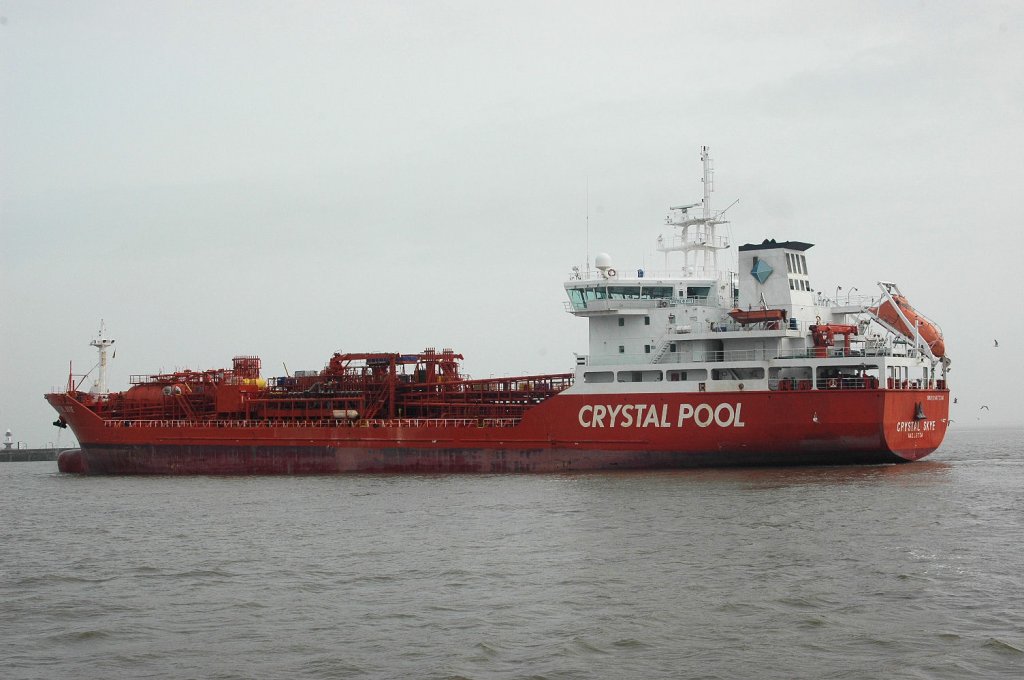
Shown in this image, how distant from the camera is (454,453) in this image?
37.1m

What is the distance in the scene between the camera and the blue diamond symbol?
3500 centimetres

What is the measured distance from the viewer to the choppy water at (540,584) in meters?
13.6

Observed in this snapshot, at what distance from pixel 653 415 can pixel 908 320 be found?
9217 millimetres

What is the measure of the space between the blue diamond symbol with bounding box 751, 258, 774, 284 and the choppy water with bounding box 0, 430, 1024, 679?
25.8 ft

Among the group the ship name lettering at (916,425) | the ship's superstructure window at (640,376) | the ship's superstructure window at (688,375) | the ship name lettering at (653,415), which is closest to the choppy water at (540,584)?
the ship name lettering at (916,425)

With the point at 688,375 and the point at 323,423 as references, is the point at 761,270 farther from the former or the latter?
the point at 323,423

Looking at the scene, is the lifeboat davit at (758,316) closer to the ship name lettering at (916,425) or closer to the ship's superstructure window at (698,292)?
the ship's superstructure window at (698,292)

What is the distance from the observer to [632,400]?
34.6m

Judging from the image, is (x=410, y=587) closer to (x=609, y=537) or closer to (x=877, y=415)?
(x=609, y=537)

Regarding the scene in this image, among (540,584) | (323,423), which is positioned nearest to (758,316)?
(323,423)

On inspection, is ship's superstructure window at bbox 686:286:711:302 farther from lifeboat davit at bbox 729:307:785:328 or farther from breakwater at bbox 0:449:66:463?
breakwater at bbox 0:449:66:463

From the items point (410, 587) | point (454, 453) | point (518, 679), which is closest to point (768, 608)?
point (518, 679)

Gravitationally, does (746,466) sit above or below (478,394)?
below

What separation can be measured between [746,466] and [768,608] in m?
18.2
